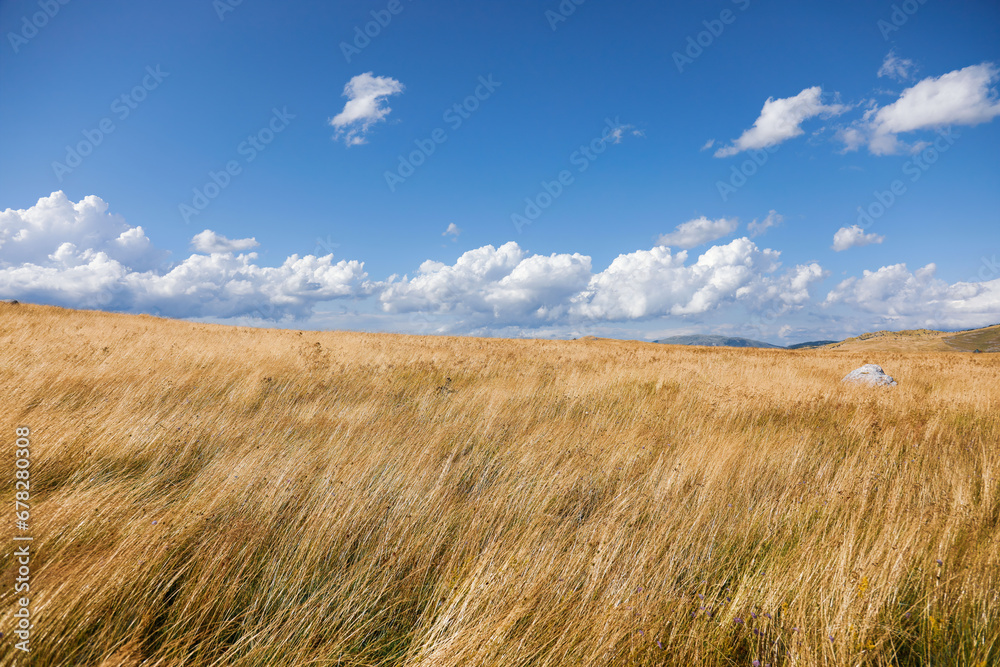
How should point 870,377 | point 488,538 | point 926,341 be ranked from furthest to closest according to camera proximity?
point 926,341 < point 870,377 < point 488,538

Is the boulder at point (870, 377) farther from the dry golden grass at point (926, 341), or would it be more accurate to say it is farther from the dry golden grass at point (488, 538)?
the dry golden grass at point (926, 341)

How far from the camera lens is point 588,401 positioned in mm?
7715

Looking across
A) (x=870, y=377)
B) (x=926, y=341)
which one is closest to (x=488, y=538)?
(x=870, y=377)

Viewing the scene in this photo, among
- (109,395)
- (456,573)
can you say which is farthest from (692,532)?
(109,395)

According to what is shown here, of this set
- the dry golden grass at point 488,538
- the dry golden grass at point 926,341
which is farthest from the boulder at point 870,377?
the dry golden grass at point 926,341

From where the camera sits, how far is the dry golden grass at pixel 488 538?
7.40 ft

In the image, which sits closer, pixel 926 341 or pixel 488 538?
pixel 488 538

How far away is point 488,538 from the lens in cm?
323

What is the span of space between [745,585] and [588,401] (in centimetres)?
504

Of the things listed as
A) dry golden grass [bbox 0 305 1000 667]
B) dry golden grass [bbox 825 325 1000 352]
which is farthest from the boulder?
dry golden grass [bbox 825 325 1000 352]

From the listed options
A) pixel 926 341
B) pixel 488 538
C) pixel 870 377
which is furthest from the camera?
pixel 926 341

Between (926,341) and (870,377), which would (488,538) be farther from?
(926,341)

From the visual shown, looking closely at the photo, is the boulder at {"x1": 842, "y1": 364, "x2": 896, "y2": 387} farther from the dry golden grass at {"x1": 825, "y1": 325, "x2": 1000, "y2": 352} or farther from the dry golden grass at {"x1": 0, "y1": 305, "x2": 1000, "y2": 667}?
the dry golden grass at {"x1": 825, "y1": 325, "x2": 1000, "y2": 352}

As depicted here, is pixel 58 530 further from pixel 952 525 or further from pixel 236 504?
pixel 952 525
